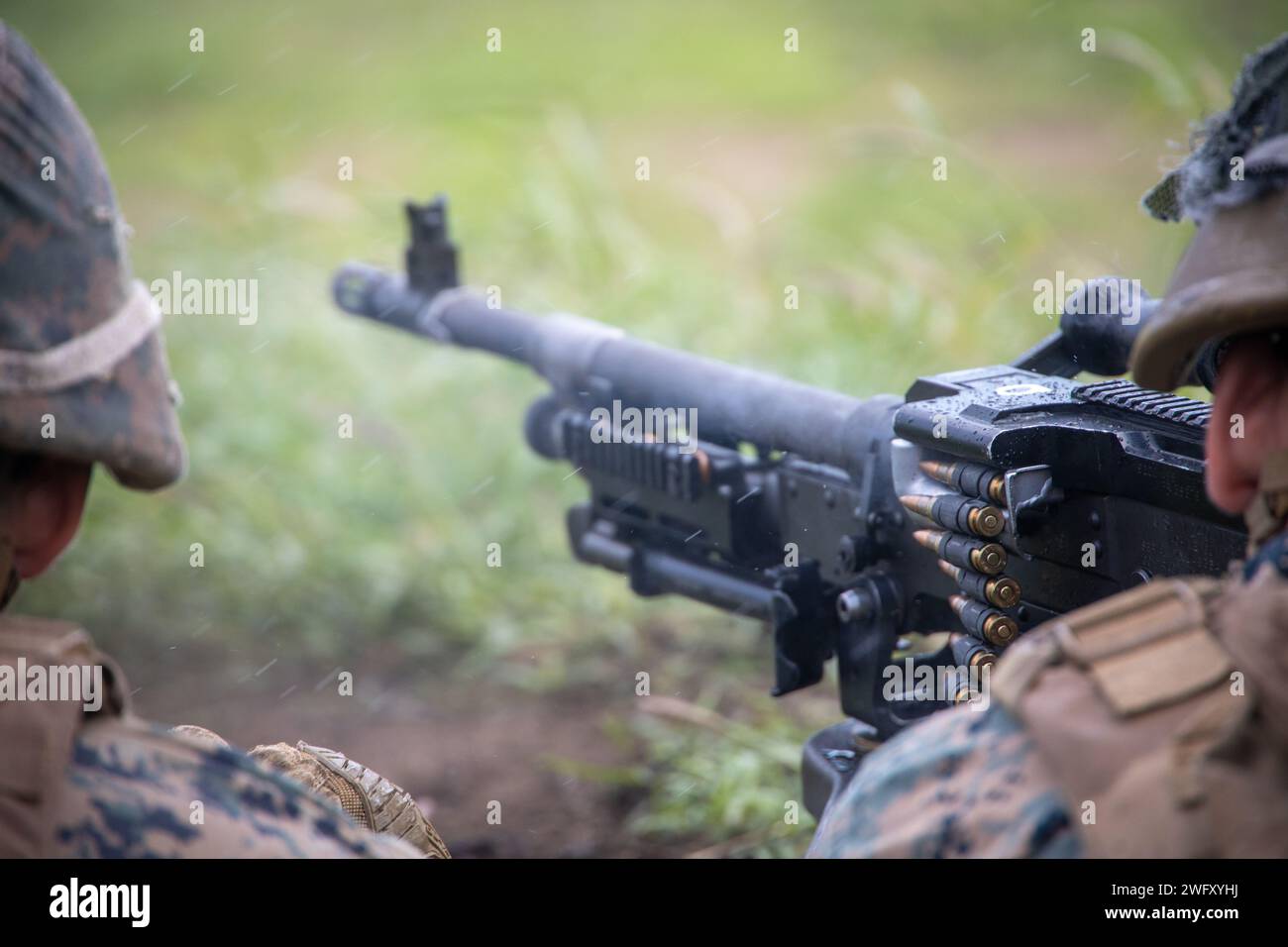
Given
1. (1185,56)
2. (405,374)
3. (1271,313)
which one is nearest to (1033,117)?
(1185,56)

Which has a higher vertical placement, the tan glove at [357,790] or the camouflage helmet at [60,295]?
the camouflage helmet at [60,295]

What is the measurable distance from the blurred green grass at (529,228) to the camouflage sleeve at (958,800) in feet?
3.29

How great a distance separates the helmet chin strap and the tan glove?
1538mm

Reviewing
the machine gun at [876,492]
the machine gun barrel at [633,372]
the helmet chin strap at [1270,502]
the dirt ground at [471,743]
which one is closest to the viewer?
the helmet chin strap at [1270,502]

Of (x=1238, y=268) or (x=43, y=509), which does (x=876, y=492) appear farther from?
(x=43, y=509)

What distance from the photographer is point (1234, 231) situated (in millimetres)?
1702

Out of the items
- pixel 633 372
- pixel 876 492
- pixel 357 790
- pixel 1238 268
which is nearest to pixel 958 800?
pixel 1238 268

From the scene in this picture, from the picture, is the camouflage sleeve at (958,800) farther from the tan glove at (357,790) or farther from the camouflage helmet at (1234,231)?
the tan glove at (357,790)

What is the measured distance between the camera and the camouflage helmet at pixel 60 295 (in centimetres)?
171

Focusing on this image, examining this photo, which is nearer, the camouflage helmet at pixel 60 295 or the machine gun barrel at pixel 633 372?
the camouflage helmet at pixel 60 295

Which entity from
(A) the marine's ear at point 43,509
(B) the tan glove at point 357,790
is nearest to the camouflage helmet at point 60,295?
(A) the marine's ear at point 43,509

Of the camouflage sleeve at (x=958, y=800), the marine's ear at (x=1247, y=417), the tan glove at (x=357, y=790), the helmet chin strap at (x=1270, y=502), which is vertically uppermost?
the marine's ear at (x=1247, y=417)

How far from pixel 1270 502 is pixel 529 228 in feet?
21.8
